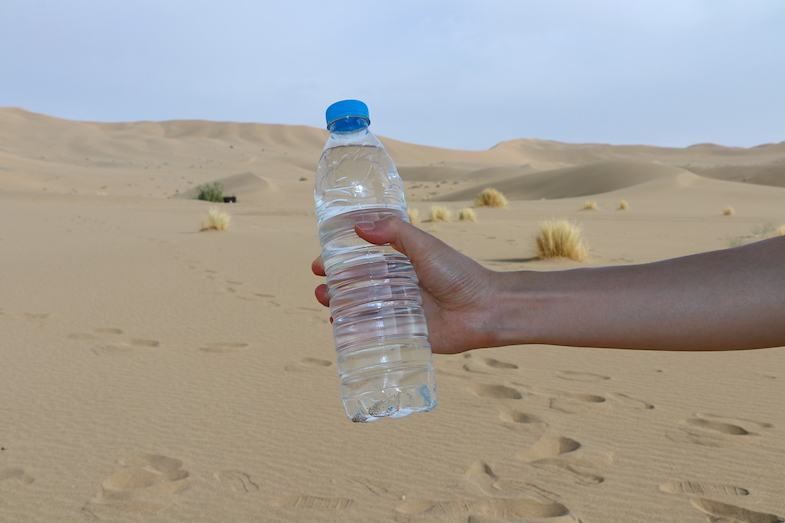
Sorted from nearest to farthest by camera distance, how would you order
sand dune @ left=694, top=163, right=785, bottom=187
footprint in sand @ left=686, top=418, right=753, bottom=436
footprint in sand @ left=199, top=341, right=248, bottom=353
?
Answer: footprint in sand @ left=686, top=418, right=753, bottom=436, footprint in sand @ left=199, top=341, right=248, bottom=353, sand dune @ left=694, top=163, right=785, bottom=187

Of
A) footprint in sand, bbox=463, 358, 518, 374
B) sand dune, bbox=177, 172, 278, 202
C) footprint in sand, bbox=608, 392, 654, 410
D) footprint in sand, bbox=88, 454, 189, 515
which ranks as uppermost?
sand dune, bbox=177, 172, 278, 202

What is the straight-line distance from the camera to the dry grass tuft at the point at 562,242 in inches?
397

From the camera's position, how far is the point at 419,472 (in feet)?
10.3

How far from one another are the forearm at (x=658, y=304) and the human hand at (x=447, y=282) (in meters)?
0.05

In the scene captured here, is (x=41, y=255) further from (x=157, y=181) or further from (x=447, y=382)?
(x=157, y=181)

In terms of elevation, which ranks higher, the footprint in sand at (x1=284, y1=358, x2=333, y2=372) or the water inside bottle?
the water inside bottle

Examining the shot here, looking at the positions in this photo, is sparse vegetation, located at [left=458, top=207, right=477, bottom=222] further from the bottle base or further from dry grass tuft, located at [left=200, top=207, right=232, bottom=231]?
the bottle base

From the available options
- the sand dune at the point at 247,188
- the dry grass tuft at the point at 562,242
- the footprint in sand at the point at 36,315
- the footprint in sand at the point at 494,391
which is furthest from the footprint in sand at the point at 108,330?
the sand dune at the point at 247,188

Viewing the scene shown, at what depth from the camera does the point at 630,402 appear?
4031mm

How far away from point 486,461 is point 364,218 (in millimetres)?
1139

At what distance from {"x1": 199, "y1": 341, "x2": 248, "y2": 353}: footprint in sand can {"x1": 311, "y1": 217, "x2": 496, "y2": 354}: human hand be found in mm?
2873

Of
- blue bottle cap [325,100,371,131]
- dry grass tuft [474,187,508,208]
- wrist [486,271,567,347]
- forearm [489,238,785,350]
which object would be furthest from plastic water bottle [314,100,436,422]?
dry grass tuft [474,187,508,208]

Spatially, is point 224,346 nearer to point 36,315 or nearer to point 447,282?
point 36,315

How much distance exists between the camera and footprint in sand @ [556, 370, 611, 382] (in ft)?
14.8
